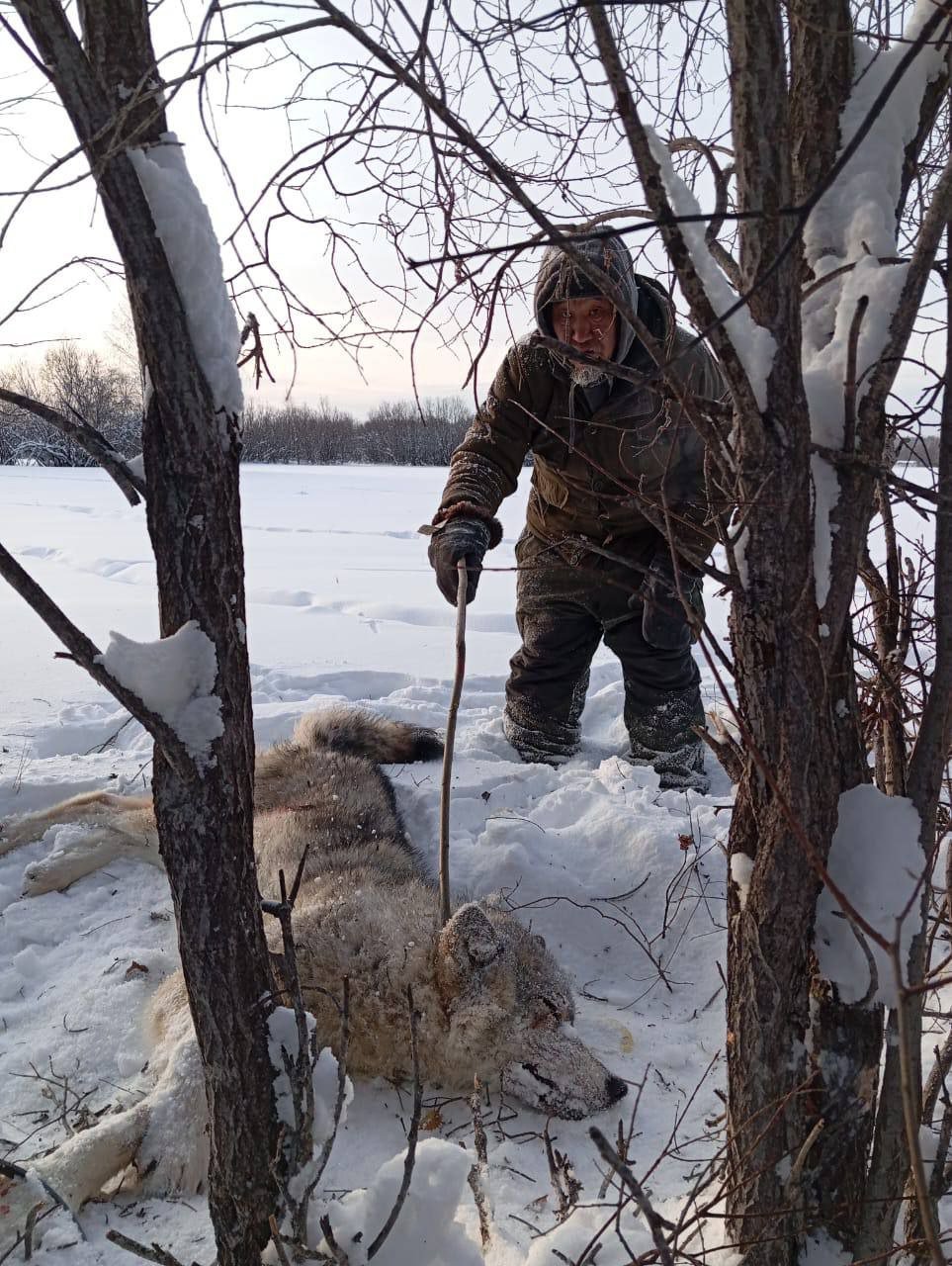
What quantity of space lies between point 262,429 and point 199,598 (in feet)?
Answer: 65.1

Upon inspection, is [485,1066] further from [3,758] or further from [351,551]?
[351,551]

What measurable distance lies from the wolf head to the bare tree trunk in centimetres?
111

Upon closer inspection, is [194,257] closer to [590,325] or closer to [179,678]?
[179,678]

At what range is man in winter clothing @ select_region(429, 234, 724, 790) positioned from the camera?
3.88m

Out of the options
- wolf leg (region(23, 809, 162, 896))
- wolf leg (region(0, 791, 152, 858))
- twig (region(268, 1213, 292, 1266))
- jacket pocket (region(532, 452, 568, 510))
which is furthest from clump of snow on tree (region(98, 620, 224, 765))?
jacket pocket (region(532, 452, 568, 510))

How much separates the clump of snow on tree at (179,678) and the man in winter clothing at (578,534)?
2.70m

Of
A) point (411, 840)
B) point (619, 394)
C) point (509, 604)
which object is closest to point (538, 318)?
point (619, 394)

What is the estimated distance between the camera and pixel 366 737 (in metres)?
4.24

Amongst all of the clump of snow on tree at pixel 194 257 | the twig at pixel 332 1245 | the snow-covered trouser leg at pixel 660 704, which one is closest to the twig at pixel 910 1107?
the twig at pixel 332 1245

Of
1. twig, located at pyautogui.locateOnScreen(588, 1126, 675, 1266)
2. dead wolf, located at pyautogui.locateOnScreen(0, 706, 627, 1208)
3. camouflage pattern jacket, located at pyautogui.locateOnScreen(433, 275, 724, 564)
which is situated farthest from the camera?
camouflage pattern jacket, located at pyautogui.locateOnScreen(433, 275, 724, 564)

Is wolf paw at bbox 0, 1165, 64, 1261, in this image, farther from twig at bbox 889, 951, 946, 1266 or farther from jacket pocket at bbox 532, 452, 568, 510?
jacket pocket at bbox 532, 452, 568, 510

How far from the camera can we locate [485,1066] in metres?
2.33

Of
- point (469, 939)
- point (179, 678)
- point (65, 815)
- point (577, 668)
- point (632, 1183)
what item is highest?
point (179, 678)

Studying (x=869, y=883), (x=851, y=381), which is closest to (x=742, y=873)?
(x=869, y=883)
